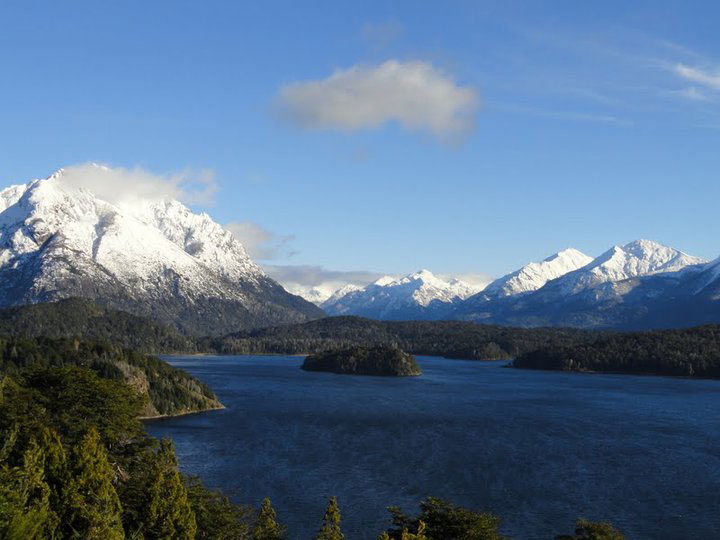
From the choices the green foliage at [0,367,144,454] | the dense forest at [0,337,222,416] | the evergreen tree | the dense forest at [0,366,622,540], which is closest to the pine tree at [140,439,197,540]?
the dense forest at [0,366,622,540]

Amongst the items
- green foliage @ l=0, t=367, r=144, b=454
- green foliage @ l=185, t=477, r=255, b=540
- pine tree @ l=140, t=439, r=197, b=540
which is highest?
green foliage @ l=0, t=367, r=144, b=454

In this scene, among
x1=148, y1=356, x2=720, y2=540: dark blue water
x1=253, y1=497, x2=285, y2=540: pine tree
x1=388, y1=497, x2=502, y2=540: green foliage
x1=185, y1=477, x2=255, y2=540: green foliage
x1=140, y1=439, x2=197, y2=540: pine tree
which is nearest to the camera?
x1=388, y1=497, x2=502, y2=540: green foliage

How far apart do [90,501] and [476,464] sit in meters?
80.2

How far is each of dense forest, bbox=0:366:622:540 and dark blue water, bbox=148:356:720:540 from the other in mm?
18581

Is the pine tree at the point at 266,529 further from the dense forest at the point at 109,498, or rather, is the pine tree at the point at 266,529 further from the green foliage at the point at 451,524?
the green foliage at the point at 451,524

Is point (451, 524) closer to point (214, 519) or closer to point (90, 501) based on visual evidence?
point (214, 519)

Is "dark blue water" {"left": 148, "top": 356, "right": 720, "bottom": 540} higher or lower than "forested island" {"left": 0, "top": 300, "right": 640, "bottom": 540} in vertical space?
lower

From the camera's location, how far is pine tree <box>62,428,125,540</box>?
52844 millimetres

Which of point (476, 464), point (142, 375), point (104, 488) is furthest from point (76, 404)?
point (142, 375)

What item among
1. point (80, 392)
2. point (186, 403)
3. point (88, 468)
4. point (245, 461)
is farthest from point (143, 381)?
point (88, 468)

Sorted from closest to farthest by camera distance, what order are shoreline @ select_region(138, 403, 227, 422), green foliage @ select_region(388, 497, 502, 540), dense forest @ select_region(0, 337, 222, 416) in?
green foliage @ select_region(388, 497, 502, 540) < shoreline @ select_region(138, 403, 227, 422) < dense forest @ select_region(0, 337, 222, 416)

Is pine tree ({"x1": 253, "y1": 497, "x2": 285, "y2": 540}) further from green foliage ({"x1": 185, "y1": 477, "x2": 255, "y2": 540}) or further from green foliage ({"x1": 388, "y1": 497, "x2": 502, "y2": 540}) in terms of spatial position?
green foliage ({"x1": 388, "y1": 497, "x2": 502, "y2": 540})

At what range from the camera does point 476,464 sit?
124375mm

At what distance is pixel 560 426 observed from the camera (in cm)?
17088
